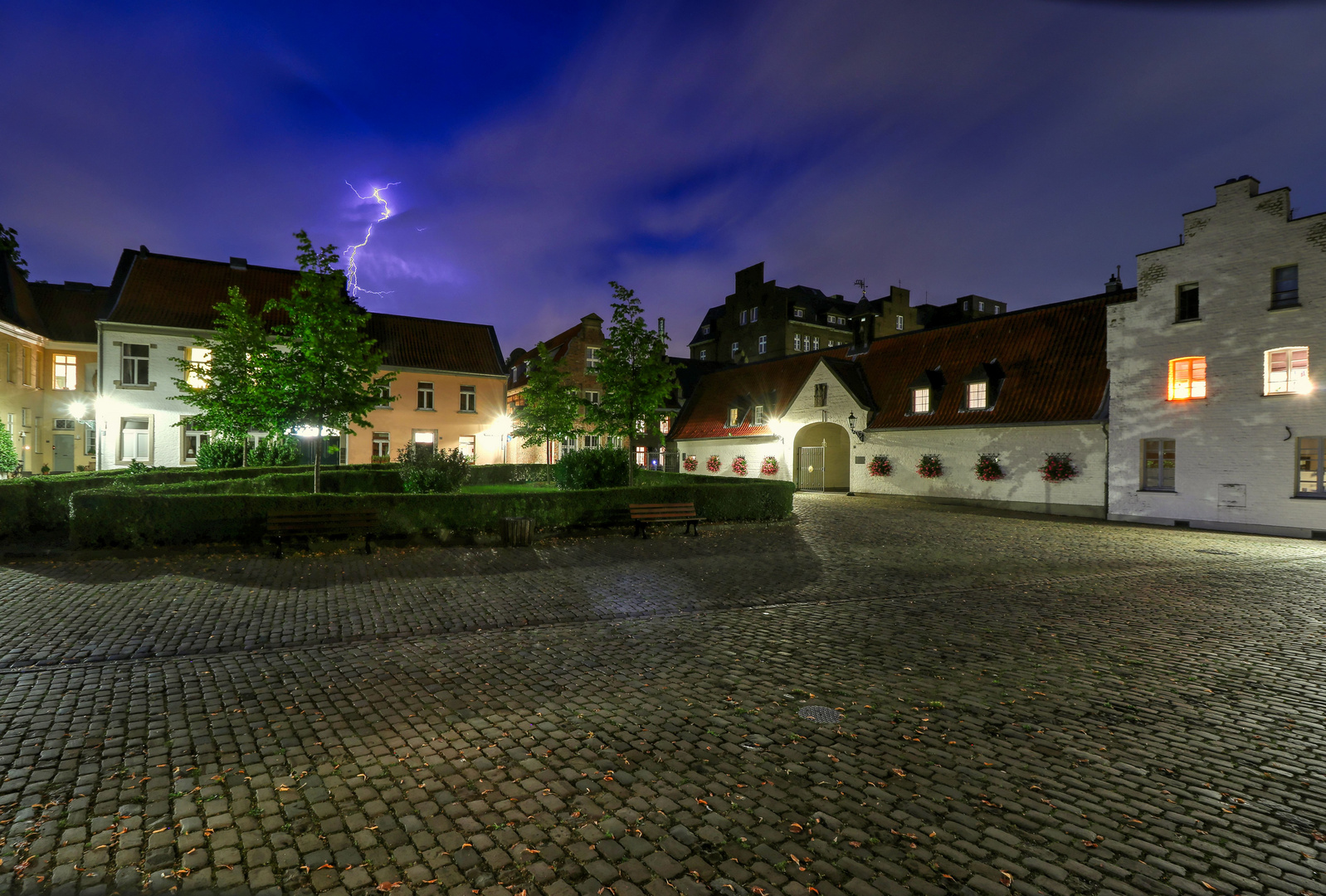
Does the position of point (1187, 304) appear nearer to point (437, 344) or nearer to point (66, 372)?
point (437, 344)

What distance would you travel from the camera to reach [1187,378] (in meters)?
20.2

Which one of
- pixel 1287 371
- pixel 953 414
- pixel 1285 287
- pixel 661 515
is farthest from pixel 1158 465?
pixel 661 515

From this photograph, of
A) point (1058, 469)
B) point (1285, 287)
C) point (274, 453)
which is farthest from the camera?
point (274, 453)

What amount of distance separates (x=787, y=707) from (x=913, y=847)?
1.91m

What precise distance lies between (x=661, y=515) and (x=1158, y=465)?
660 inches

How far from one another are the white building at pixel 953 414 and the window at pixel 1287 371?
14.4 feet

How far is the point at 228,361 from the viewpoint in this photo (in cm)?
2617

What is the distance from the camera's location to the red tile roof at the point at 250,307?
32125mm

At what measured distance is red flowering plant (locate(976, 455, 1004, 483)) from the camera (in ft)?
81.4

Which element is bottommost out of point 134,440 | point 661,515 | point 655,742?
point 655,742

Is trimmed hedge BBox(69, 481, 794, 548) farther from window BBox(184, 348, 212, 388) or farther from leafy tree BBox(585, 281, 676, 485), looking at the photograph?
window BBox(184, 348, 212, 388)

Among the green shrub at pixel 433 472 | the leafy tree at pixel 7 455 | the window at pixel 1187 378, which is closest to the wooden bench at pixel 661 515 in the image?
the green shrub at pixel 433 472

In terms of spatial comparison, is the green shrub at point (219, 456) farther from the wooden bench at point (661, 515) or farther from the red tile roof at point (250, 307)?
the wooden bench at point (661, 515)

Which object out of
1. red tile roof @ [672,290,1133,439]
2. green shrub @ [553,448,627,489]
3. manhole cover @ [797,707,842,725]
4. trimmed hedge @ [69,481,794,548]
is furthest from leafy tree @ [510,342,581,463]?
manhole cover @ [797,707,842,725]
